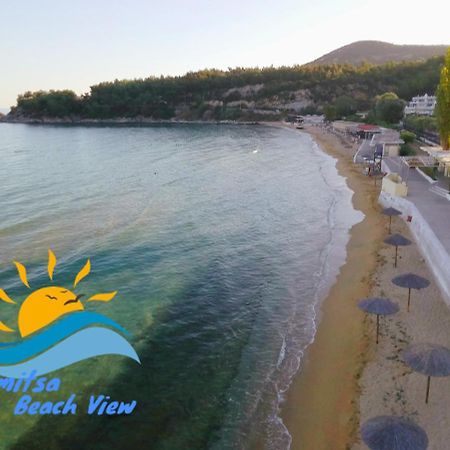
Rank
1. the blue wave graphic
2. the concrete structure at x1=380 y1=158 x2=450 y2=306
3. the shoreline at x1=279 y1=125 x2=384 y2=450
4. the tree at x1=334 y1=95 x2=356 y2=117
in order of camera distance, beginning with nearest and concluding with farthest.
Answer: the shoreline at x1=279 y1=125 x2=384 y2=450 < the blue wave graphic < the concrete structure at x1=380 y1=158 x2=450 y2=306 < the tree at x1=334 y1=95 x2=356 y2=117

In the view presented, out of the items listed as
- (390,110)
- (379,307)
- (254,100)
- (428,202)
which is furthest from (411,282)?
(254,100)

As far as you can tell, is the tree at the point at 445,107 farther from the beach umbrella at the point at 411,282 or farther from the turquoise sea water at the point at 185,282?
the beach umbrella at the point at 411,282

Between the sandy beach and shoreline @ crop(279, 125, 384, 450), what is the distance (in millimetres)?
30

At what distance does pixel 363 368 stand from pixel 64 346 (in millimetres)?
12626

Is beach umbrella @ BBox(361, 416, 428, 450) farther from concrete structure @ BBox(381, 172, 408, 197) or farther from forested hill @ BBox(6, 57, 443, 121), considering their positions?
forested hill @ BBox(6, 57, 443, 121)

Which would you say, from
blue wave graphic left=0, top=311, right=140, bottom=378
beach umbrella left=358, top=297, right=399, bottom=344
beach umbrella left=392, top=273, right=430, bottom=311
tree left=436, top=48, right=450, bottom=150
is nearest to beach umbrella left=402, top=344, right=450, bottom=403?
beach umbrella left=358, top=297, right=399, bottom=344

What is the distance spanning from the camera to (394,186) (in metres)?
34.8

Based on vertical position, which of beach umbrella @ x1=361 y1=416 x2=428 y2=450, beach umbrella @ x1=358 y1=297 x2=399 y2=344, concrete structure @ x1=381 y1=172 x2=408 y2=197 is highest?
concrete structure @ x1=381 y1=172 x2=408 y2=197

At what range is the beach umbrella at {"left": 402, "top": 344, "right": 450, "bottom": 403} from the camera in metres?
13.2

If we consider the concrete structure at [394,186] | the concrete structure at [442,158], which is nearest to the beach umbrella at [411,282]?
the concrete structure at [394,186]

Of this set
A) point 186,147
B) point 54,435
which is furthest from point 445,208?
point 186,147

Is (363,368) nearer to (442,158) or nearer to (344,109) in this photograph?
(442,158)

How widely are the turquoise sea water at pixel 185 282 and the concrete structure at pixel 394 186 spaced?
390cm

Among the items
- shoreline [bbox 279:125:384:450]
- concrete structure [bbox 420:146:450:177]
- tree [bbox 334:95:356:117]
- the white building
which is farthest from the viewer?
tree [bbox 334:95:356:117]
